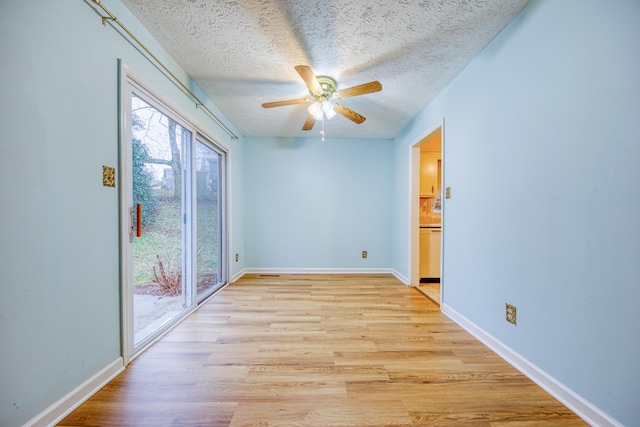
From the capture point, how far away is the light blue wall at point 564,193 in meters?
0.98

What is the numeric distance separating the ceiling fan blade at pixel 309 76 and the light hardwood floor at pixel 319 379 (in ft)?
6.83

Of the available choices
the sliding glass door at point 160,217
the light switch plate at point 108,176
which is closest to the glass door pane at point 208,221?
the sliding glass door at point 160,217

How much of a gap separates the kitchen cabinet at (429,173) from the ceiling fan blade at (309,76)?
8.17ft

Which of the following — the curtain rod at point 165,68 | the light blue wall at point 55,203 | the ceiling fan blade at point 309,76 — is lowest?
the light blue wall at point 55,203

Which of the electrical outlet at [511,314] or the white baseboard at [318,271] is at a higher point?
the electrical outlet at [511,314]

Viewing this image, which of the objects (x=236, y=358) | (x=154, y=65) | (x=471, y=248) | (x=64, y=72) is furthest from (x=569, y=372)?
(x=154, y=65)

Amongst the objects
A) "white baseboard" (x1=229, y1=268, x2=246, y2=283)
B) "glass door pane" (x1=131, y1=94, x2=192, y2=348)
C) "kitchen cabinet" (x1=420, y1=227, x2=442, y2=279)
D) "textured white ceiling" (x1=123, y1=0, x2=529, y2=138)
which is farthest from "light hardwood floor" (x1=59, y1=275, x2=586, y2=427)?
"textured white ceiling" (x1=123, y1=0, x2=529, y2=138)

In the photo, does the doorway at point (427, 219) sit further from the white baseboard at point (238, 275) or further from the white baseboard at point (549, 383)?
the white baseboard at point (238, 275)

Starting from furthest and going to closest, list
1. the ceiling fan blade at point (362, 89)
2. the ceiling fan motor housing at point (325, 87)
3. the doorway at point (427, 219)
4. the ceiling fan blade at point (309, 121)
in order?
the doorway at point (427, 219), the ceiling fan blade at point (309, 121), the ceiling fan motor housing at point (325, 87), the ceiling fan blade at point (362, 89)

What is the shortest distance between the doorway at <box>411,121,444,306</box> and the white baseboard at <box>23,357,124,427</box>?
117 inches

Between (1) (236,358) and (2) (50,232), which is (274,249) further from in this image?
(2) (50,232)

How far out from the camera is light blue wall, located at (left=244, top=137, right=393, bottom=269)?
155 inches

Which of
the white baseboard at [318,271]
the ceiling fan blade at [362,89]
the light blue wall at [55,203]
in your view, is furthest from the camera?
the white baseboard at [318,271]

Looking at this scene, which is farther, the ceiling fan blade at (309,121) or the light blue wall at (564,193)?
the ceiling fan blade at (309,121)
